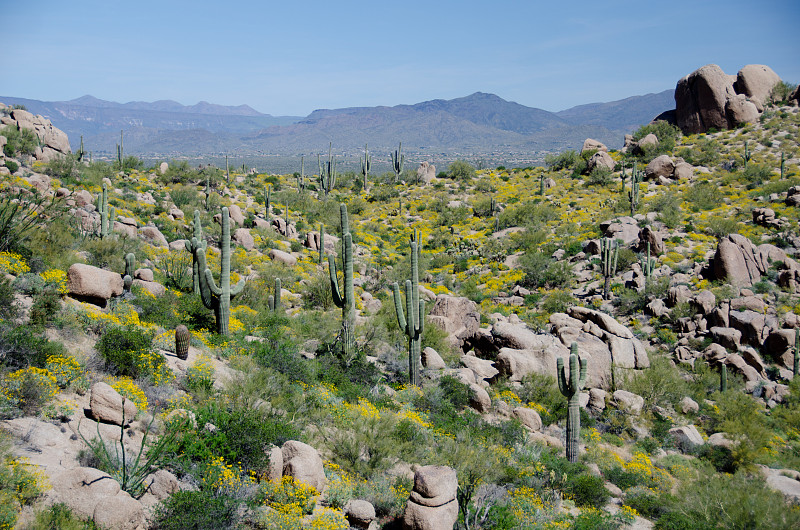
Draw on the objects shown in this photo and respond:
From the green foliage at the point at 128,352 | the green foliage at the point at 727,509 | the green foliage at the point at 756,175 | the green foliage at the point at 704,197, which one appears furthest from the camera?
the green foliage at the point at 756,175

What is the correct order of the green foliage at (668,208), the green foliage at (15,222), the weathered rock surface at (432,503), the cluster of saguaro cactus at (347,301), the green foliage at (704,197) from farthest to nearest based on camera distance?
the green foliage at (704,197) → the green foliage at (668,208) → the cluster of saguaro cactus at (347,301) → the green foliage at (15,222) → the weathered rock surface at (432,503)

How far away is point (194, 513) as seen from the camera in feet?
18.9

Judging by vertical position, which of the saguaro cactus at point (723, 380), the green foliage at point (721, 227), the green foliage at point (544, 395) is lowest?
the saguaro cactus at point (723, 380)

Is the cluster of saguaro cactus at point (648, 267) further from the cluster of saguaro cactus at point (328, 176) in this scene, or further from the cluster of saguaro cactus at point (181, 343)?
the cluster of saguaro cactus at point (328, 176)

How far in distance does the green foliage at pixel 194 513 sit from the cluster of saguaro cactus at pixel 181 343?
4682 mm

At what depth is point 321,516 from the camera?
682 centimetres

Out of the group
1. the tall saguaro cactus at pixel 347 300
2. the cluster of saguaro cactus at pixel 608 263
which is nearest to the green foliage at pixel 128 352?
the tall saguaro cactus at pixel 347 300

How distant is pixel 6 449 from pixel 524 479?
26.0 feet

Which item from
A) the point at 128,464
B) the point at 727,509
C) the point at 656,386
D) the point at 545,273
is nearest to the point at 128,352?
the point at 128,464

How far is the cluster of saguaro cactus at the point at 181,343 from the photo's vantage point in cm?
1024

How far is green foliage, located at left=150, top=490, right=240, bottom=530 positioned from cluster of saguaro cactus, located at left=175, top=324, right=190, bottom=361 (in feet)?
15.4

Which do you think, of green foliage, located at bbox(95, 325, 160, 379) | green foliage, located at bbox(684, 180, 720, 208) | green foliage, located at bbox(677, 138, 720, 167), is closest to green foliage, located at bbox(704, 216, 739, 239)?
green foliage, located at bbox(684, 180, 720, 208)

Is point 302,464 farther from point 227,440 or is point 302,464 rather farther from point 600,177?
point 600,177

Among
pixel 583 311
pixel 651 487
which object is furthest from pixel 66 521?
pixel 583 311
